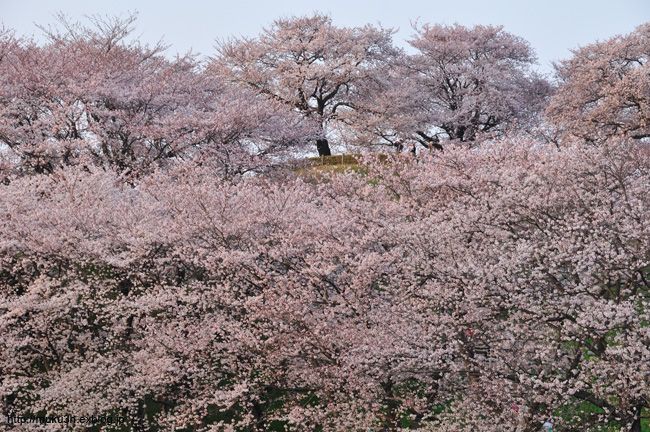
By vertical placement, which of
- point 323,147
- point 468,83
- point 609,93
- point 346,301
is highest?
point 468,83

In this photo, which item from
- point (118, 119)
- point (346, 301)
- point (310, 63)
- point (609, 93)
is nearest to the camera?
point (346, 301)

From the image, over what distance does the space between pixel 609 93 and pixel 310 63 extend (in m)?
17.6

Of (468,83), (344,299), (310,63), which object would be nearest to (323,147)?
(310,63)

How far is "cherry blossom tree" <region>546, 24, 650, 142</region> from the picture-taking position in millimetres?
31484

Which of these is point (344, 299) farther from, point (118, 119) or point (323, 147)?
point (323, 147)

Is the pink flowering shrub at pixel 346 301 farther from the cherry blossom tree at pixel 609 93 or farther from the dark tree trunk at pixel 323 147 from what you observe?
the dark tree trunk at pixel 323 147

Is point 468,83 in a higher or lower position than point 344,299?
higher

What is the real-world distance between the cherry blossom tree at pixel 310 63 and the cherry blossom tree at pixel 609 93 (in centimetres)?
1197

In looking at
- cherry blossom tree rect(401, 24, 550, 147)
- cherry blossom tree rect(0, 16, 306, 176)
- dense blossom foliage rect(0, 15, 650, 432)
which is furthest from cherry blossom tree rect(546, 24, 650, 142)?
cherry blossom tree rect(0, 16, 306, 176)

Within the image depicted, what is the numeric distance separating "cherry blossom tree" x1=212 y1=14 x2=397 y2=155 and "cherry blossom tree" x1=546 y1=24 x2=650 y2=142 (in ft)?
39.3

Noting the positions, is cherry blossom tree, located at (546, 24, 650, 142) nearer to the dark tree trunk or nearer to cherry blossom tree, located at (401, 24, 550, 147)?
cherry blossom tree, located at (401, 24, 550, 147)

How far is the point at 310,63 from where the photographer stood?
41031 millimetres

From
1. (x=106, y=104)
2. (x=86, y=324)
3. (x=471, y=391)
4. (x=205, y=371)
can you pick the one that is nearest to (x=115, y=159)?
(x=106, y=104)

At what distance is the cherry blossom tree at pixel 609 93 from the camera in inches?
1240
